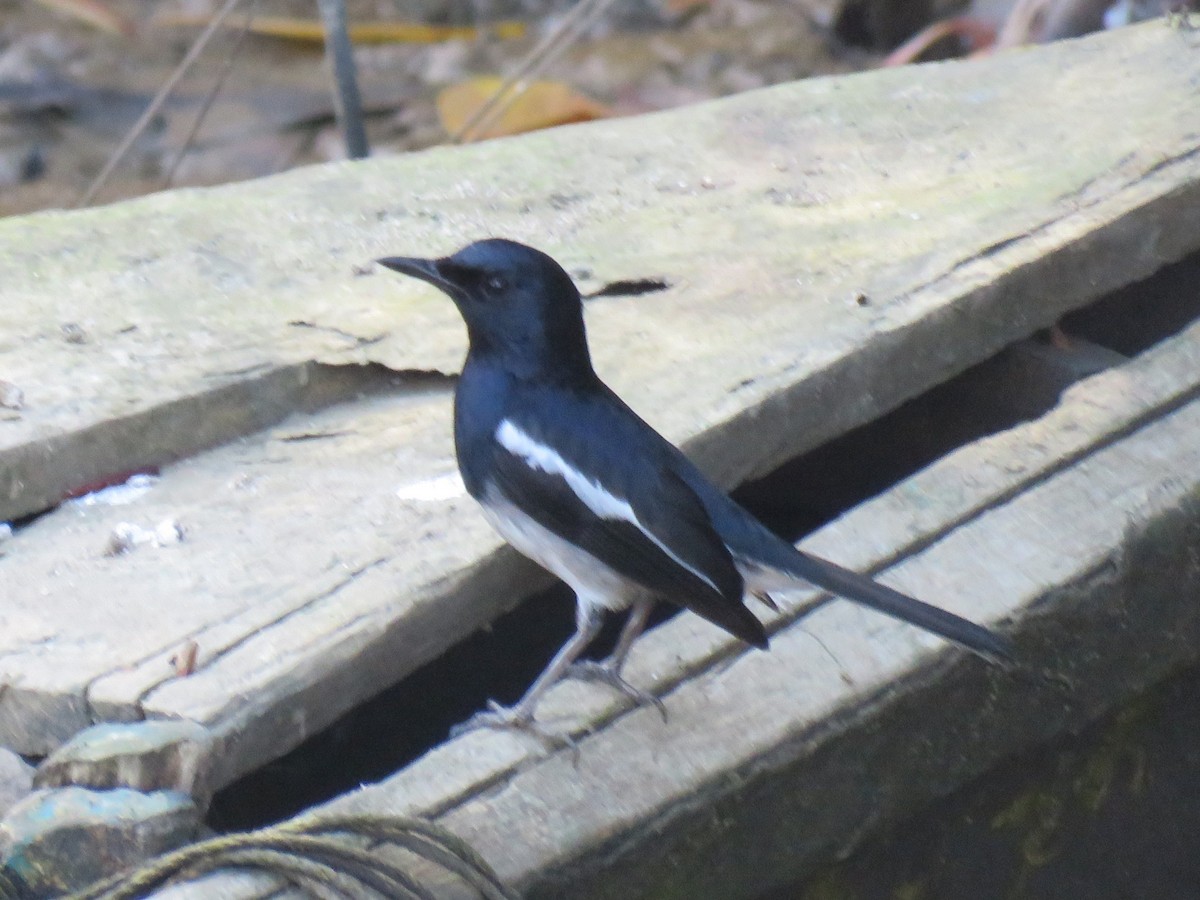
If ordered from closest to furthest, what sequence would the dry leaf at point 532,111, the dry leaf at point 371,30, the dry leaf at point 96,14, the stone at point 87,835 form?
the stone at point 87,835, the dry leaf at point 532,111, the dry leaf at point 371,30, the dry leaf at point 96,14

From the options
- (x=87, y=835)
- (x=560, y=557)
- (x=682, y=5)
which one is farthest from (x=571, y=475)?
(x=682, y=5)

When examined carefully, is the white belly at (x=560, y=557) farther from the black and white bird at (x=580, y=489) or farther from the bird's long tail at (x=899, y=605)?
the bird's long tail at (x=899, y=605)

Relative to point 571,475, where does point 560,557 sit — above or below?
below

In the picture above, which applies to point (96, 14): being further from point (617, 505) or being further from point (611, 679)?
point (611, 679)

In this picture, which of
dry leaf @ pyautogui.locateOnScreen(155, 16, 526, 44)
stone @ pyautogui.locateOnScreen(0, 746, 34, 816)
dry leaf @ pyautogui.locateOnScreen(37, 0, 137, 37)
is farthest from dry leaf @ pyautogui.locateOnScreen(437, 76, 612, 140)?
stone @ pyautogui.locateOnScreen(0, 746, 34, 816)

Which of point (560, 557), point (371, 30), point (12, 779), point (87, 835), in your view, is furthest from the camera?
point (371, 30)

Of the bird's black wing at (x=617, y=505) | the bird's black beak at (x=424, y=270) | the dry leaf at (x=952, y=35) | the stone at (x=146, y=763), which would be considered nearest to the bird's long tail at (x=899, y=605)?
the bird's black wing at (x=617, y=505)

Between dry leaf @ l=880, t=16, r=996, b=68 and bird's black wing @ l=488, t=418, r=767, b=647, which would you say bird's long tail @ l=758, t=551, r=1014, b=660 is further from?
dry leaf @ l=880, t=16, r=996, b=68
